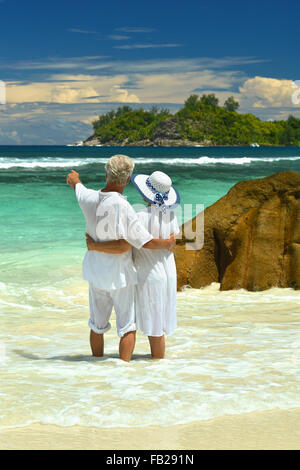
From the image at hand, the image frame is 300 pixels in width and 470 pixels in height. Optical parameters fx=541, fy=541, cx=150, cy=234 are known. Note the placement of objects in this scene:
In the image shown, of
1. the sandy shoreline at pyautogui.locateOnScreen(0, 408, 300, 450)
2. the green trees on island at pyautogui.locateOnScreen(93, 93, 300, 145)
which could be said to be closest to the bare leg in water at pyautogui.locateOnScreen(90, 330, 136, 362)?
the sandy shoreline at pyautogui.locateOnScreen(0, 408, 300, 450)

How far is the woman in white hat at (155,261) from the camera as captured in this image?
3766mm

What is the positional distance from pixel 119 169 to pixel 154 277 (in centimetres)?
80

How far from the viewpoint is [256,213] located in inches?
302

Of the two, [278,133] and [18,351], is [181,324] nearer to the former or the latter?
[18,351]

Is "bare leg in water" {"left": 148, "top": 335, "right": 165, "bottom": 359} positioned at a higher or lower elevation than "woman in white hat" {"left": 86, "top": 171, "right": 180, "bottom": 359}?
lower

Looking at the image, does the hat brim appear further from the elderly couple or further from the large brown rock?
the large brown rock

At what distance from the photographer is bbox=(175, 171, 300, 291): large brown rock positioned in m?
7.25

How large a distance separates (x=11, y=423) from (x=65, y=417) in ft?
0.93

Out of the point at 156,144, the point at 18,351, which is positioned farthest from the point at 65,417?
the point at 156,144

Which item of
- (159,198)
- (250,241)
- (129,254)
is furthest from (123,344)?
(250,241)

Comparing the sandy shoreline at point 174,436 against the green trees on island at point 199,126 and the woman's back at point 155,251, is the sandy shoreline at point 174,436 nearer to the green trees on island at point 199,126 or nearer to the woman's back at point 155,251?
the woman's back at point 155,251

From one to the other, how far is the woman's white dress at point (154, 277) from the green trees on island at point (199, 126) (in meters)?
140

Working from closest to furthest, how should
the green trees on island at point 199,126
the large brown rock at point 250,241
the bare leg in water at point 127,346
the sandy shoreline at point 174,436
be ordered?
the sandy shoreline at point 174,436 < the bare leg in water at point 127,346 < the large brown rock at point 250,241 < the green trees on island at point 199,126

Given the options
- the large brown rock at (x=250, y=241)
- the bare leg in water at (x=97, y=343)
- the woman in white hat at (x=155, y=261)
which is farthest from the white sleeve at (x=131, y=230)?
the large brown rock at (x=250, y=241)
